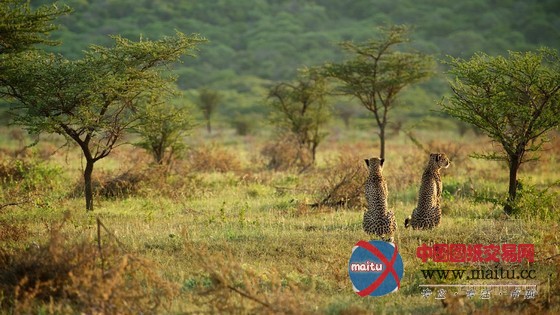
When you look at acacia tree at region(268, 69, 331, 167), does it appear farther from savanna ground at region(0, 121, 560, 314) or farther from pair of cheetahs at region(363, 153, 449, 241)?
pair of cheetahs at region(363, 153, 449, 241)

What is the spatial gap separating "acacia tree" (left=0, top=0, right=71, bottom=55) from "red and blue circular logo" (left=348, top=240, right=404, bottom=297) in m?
6.64

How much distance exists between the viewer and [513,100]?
11164mm

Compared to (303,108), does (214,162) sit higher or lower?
lower

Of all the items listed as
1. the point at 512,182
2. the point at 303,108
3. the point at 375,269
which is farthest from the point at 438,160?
the point at 303,108

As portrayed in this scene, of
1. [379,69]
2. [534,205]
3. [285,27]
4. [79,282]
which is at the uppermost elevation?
[285,27]

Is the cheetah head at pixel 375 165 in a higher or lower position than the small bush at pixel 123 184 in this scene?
higher

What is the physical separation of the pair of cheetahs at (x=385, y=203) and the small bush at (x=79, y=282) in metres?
3.67

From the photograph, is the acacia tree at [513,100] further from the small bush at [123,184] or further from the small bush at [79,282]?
the small bush at [123,184]

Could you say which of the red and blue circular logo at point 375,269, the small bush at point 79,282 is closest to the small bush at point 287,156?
the red and blue circular logo at point 375,269

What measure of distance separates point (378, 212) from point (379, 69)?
12104 mm

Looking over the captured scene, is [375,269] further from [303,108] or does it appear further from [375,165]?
[303,108]

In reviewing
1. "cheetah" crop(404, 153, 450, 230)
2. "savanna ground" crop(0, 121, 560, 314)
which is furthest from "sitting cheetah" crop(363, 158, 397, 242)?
"cheetah" crop(404, 153, 450, 230)

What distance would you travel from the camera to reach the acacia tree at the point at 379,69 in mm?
20094

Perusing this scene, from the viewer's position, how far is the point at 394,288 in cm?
746
